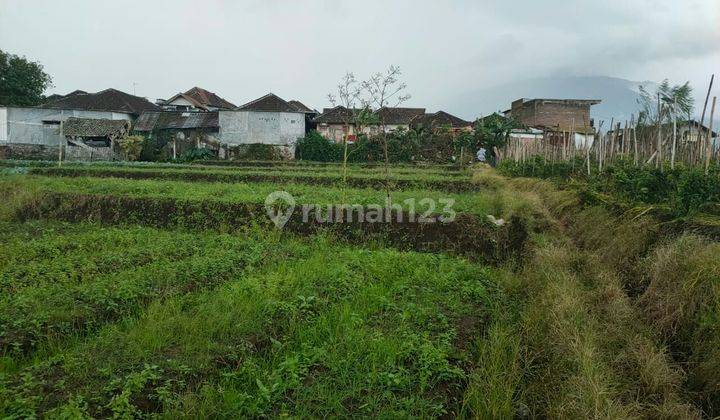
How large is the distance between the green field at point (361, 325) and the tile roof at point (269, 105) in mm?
30524

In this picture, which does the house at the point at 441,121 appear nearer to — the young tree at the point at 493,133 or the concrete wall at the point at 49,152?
the young tree at the point at 493,133

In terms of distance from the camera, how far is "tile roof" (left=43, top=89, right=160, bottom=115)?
40688 mm

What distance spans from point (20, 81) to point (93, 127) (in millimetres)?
15939

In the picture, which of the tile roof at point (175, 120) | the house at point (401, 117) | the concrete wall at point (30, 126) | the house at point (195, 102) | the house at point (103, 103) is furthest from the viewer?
the house at point (195, 102)

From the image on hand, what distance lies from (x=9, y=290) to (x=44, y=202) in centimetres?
664

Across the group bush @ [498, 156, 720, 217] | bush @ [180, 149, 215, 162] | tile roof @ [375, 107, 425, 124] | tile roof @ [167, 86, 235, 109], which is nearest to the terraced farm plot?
bush @ [498, 156, 720, 217]

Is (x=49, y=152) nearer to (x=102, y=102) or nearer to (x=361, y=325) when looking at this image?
(x=102, y=102)

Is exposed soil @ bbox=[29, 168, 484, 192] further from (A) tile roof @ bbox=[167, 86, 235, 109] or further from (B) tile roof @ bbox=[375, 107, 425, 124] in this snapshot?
(A) tile roof @ bbox=[167, 86, 235, 109]

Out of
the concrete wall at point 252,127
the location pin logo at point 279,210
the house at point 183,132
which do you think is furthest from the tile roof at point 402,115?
the location pin logo at point 279,210

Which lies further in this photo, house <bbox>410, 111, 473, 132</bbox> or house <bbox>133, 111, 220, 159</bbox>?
house <bbox>410, 111, 473, 132</bbox>

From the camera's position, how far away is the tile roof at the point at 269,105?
128ft

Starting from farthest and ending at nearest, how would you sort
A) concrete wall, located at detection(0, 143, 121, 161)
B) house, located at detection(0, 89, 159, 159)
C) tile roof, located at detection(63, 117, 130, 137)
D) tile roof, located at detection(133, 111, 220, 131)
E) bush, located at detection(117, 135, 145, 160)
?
tile roof, located at detection(133, 111, 220, 131) → house, located at detection(0, 89, 159, 159) → tile roof, located at detection(63, 117, 130, 137) → concrete wall, located at detection(0, 143, 121, 161) → bush, located at detection(117, 135, 145, 160)

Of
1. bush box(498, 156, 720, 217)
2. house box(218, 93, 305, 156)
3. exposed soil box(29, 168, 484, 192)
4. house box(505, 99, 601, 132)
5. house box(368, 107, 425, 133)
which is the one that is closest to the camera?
bush box(498, 156, 720, 217)

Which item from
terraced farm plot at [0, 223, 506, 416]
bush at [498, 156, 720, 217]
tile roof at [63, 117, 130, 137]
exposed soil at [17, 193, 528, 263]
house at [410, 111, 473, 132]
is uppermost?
house at [410, 111, 473, 132]
